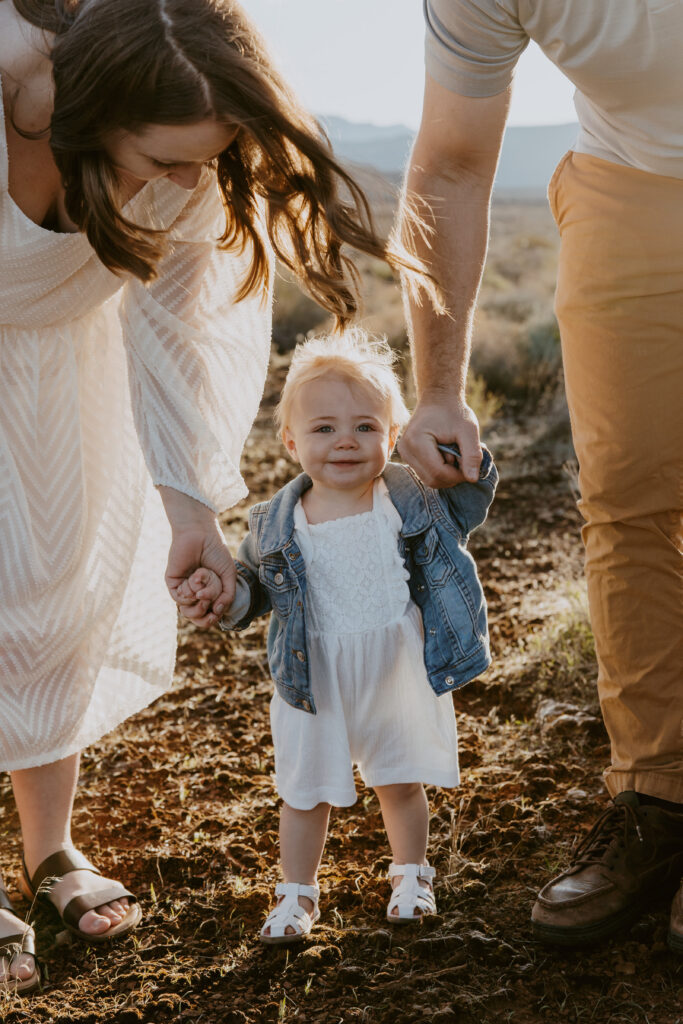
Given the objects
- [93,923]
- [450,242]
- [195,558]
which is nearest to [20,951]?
[93,923]

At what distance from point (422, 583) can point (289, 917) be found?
2.44ft

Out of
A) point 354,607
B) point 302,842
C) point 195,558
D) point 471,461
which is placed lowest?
point 302,842

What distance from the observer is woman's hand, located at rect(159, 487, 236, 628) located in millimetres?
2170

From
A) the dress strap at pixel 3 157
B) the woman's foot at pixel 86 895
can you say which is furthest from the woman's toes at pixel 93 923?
the dress strap at pixel 3 157

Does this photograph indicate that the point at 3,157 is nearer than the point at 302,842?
Yes

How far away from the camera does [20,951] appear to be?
228 cm

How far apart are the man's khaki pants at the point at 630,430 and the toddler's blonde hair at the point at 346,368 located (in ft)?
1.36

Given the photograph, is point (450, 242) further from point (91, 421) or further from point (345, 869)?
point (345, 869)

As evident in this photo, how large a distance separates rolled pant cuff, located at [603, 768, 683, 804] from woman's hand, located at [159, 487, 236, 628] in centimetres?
102

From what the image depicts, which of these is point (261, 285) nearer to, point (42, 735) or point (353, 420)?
point (353, 420)

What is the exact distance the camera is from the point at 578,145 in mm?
2436

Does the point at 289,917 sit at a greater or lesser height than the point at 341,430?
lesser

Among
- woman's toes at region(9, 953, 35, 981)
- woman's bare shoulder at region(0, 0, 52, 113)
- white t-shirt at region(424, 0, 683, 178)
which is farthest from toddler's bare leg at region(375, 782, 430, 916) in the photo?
woman's bare shoulder at region(0, 0, 52, 113)

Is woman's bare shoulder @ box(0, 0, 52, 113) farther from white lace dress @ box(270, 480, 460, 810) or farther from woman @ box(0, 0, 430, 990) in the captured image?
white lace dress @ box(270, 480, 460, 810)
